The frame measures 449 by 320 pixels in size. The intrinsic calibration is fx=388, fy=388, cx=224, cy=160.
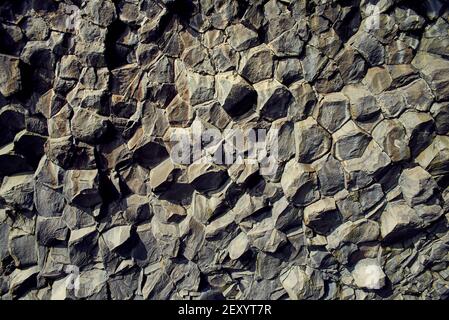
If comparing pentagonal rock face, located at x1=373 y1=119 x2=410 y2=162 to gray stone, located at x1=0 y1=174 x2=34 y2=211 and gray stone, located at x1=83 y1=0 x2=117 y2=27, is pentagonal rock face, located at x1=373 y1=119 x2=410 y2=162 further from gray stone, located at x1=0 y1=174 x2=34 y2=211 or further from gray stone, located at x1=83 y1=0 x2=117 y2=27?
gray stone, located at x1=0 y1=174 x2=34 y2=211

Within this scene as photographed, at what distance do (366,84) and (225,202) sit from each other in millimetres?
1116

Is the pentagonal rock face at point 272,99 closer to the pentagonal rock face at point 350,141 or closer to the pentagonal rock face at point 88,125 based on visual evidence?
the pentagonal rock face at point 350,141

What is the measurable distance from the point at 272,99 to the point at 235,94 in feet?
0.74

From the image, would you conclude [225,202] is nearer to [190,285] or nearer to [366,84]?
[190,285]

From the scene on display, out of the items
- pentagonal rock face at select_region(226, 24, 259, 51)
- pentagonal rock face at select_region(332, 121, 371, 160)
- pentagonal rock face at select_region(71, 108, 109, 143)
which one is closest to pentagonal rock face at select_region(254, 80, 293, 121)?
pentagonal rock face at select_region(226, 24, 259, 51)

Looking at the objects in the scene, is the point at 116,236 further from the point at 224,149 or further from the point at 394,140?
the point at 394,140

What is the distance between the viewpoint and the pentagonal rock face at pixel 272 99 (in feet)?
7.60

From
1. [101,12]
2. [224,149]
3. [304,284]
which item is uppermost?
[101,12]

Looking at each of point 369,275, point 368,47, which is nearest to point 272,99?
point 368,47

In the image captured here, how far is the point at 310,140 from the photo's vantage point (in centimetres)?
235

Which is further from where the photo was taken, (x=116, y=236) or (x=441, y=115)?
(x=116, y=236)

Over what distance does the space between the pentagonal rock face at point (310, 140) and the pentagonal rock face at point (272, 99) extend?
0.45 ft

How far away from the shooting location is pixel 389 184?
236 cm

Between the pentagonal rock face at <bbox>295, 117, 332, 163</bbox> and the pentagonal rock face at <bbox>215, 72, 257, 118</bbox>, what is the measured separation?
1.08 feet
